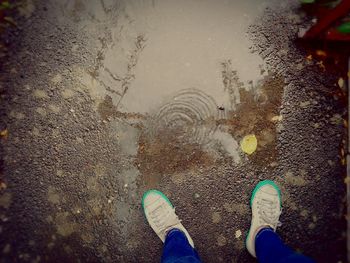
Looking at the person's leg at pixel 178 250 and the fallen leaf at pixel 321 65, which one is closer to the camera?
the person's leg at pixel 178 250

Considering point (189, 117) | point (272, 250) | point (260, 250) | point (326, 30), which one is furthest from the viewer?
point (189, 117)

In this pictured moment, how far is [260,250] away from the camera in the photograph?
6.82ft

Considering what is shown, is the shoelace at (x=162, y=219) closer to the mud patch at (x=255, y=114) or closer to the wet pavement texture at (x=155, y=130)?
the wet pavement texture at (x=155, y=130)

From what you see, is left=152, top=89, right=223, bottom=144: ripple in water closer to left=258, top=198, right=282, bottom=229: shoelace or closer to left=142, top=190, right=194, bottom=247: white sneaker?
left=142, top=190, right=194, bottom=247: white sneaker

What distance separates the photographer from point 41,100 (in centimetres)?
233

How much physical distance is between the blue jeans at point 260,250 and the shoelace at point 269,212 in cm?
10

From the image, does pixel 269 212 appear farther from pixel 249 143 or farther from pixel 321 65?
pixel 321 65

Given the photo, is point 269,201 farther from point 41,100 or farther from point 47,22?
point 47,22

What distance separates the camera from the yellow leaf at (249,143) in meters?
2.34

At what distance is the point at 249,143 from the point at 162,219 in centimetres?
92

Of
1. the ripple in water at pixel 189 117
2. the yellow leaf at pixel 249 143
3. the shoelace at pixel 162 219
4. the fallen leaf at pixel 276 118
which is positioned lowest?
the shoelace at pixel 162 219

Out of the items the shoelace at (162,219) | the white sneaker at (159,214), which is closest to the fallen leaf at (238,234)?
the white sneaker at (159,214)

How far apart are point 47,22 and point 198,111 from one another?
1.43 m

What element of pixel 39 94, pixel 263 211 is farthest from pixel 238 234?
pixel 39 94
